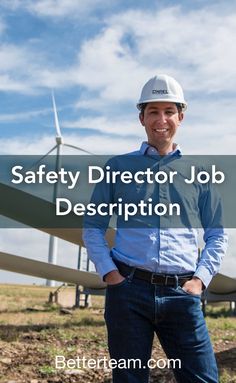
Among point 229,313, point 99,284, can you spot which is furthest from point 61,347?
point 229,313

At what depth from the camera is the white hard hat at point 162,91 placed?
2.31 meters

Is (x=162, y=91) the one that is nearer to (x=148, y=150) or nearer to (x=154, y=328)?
(x=148, y=150)

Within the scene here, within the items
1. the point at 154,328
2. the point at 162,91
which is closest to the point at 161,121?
the point at 162,91

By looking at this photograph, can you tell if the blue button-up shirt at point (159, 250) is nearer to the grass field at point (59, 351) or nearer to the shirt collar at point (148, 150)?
the shirt collar at point (148, 150)

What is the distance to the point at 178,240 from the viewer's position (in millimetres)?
2297

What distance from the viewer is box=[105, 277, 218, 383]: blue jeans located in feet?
7.21

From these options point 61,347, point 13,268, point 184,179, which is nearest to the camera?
point 184,179

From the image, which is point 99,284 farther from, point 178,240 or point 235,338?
point 178,240

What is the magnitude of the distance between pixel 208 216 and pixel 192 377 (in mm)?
662

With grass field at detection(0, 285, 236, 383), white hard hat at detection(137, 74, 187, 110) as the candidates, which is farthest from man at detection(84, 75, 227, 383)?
grass field at detection(0, 285, 236, 383)

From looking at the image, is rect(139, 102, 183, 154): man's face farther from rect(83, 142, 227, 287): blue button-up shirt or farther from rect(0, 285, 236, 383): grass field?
rect(0, 285, 236, 383): grass field

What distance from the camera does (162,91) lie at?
2312 millimetres

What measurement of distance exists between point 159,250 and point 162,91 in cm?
65

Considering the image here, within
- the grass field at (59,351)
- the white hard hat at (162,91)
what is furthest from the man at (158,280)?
the grass field at (59,351)
